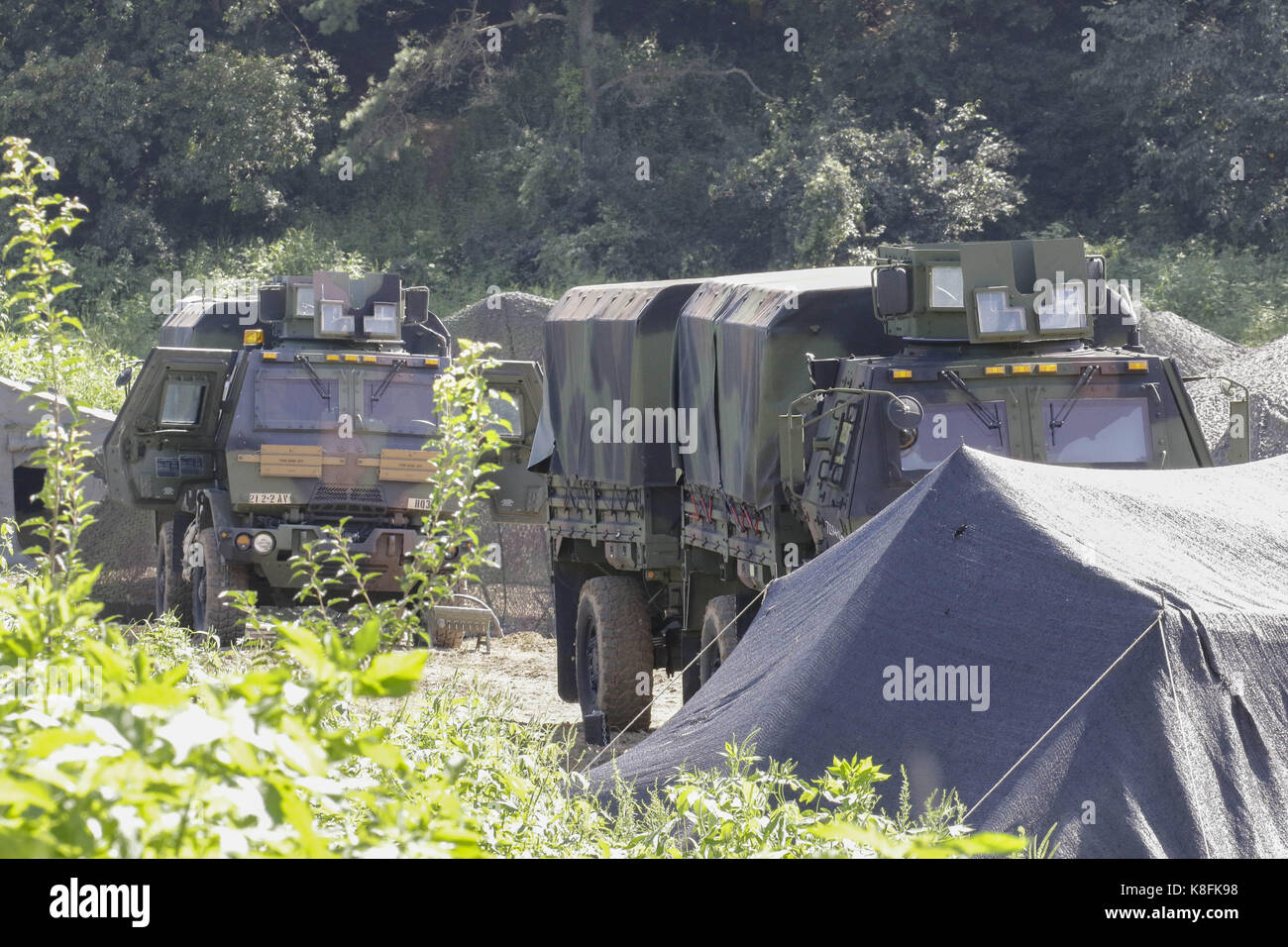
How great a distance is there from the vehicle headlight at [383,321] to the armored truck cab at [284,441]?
11mm

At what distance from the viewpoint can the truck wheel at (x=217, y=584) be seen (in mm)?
13328

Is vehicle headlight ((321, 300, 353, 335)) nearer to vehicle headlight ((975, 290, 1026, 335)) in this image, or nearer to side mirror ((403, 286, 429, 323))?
side mirror ((403, 286, 429, 323))

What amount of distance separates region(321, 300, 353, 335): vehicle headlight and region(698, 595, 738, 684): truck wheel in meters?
5.54

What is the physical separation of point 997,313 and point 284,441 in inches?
262

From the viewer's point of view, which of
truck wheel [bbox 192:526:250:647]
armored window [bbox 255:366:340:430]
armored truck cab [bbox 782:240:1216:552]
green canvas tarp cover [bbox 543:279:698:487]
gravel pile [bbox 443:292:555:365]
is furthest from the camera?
gravel pile [bbox 443:292:555:365]

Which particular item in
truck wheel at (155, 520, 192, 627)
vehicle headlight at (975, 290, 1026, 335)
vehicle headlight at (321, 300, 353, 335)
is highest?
vehicle headlight at (321, 300, 353, 335)

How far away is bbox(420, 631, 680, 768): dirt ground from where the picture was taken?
11750 mm

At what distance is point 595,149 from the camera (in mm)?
31969

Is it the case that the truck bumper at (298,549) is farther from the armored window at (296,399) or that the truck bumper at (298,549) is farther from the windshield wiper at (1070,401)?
the windshield wiper at (1070,401)

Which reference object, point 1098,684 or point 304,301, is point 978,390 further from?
point 304,301

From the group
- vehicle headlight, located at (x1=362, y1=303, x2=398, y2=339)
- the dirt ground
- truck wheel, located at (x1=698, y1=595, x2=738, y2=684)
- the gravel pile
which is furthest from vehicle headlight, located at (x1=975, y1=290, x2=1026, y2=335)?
the gravel pile

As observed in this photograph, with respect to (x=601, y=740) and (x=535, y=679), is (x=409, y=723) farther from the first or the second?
(x=535, y=679)

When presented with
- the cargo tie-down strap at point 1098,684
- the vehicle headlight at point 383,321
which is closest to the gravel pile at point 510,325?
the vehicle headlight at point 383,321
